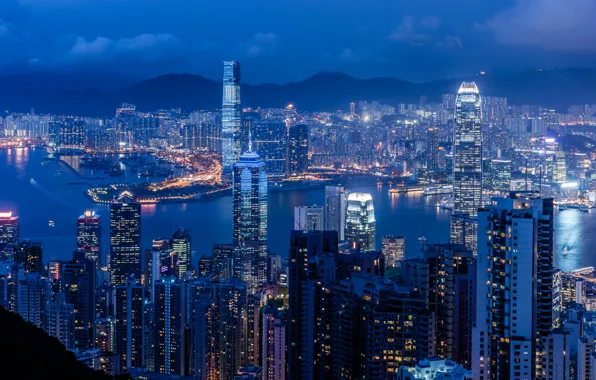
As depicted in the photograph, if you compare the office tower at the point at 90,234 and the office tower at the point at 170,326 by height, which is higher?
the office tower at the point at 90,234

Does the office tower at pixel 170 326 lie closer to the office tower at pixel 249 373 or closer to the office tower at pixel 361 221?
the office tower at pixel 249 373

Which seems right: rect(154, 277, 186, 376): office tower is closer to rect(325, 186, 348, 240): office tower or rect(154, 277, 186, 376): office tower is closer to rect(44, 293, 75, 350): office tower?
rect(44, 293, 75, 350): office tower

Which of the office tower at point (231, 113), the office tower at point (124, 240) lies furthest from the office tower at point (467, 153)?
the office tower at point (124, 240)

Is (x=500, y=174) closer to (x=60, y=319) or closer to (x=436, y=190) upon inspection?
(x=436, y=190)

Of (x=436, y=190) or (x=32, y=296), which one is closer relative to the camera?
(x=32, y=296)

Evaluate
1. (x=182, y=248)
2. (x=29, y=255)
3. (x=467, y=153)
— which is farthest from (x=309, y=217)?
(x=467, y=153)

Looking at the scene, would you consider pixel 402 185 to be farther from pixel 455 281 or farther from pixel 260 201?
pixel 455 281
